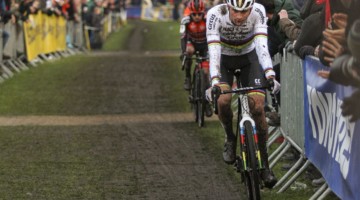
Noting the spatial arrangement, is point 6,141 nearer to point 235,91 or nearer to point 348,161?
point 235,91

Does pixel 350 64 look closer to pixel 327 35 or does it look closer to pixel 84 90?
pixel 327 35

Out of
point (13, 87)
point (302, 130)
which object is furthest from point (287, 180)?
point (13, 87)

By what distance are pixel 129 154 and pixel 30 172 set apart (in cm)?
175

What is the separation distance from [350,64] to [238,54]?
473 cm

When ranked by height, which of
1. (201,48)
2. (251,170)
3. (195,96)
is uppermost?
(251,170)

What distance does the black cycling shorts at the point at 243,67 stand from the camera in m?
10.1

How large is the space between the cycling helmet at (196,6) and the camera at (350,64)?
454 inches

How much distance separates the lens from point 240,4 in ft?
31.1

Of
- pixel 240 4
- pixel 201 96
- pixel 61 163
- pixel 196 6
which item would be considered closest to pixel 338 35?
pixel 240 4

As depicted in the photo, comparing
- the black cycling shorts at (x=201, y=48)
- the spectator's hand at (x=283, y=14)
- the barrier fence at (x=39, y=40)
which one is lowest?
the barrier fence at (x=39, y=40)

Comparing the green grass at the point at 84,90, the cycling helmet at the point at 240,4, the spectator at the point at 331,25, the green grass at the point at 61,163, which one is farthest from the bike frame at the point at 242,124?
the green grass at the point at 84,90

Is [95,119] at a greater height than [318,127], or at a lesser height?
lesser

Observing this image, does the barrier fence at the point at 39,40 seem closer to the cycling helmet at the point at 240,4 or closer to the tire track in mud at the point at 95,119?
the tire track in mud at the point at 95,119

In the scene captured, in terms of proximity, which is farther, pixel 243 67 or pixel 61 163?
pixel 61 163
